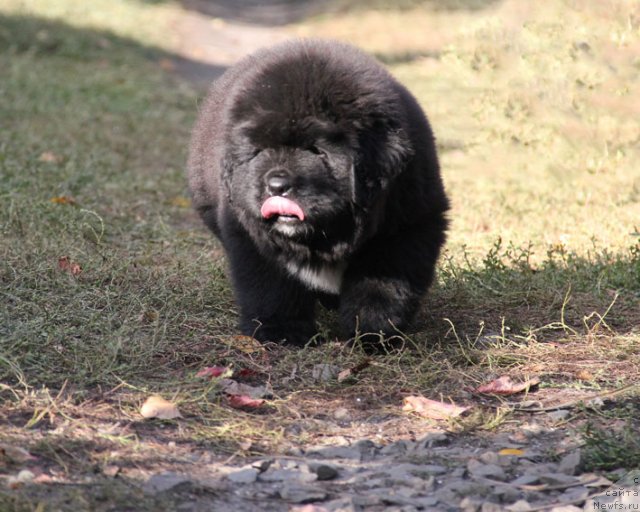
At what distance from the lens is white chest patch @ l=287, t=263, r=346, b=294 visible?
4426mm

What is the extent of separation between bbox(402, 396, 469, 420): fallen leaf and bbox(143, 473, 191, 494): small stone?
1.11m

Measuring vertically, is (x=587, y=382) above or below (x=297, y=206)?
below

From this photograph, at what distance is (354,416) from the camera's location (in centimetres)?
385

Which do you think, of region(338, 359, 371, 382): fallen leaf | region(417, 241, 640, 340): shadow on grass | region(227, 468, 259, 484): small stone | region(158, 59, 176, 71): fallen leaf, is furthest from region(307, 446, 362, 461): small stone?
region(158, 59, 176, 71): fallen leaf

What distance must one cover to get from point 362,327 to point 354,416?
0.71 metres

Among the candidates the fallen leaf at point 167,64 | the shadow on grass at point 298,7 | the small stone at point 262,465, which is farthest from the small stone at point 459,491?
the shadow on grass at point 298,7

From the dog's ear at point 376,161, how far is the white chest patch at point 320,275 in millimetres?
448

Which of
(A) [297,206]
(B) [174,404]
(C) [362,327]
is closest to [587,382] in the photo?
(C) [362,327]

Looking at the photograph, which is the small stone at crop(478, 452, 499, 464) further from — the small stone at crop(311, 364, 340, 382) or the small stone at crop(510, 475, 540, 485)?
the small stone at crop(311, 364, 340, 382)

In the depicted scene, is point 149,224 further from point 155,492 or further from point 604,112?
point 155,492

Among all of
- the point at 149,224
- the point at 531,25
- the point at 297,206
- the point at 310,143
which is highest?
the point at 531,25

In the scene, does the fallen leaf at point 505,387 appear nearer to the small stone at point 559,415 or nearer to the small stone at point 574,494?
the small stone at point 559,415

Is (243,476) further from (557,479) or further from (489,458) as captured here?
(557,479)

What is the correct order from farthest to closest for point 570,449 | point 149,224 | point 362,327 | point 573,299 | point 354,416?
1. point 149,224
2. point 573,299
3. point 362,327
4. point 354,416
5. point 570,449
